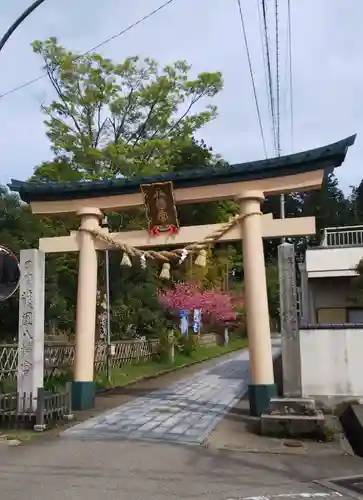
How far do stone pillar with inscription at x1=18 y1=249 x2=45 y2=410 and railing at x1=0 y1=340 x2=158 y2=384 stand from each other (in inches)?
108

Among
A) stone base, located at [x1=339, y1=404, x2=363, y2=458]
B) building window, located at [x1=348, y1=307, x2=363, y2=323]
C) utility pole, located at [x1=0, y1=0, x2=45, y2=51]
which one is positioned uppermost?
Answer: utility pole, located at [x1=0, y1=0, x2=45, y2=51]

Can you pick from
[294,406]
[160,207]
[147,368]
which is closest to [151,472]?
[294,406]

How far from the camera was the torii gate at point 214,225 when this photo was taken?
11.4 meters

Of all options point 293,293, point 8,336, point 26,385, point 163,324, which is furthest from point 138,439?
point 163,324

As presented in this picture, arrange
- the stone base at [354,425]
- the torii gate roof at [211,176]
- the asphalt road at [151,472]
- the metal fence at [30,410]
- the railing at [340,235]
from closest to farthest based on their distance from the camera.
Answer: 1. the asphalt road at [151,472]
2. the stone base at [354,425]
3. the metal fence at [30,410]
4. the torii gate roof at [211,176]
5. the railing at [340,235]

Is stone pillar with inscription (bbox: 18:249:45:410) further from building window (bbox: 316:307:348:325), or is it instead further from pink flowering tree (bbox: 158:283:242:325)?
pink flowering tree (bbox: 158:283:242:325)

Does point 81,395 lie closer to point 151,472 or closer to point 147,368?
point 151,472

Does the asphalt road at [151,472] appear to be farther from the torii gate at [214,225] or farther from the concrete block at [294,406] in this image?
the torii gate at [214,225]

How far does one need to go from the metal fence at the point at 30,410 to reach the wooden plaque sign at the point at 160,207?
4282 millimetres

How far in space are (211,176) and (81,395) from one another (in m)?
5.64

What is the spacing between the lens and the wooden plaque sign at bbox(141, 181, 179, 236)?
1238cm

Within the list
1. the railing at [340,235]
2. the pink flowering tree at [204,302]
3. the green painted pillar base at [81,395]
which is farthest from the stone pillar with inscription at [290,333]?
the pink flowering tree at [204,302]

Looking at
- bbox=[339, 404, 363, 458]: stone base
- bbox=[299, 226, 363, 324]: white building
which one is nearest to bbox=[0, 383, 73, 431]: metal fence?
bbox=[339, 404, 363, 458]: stone base

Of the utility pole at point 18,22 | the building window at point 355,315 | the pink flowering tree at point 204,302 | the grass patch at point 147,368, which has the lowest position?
the grass patch at point 147,368
